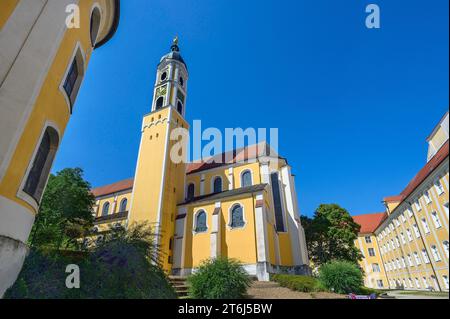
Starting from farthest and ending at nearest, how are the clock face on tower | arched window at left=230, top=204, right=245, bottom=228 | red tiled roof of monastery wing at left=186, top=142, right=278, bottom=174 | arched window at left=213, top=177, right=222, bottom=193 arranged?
1. the clock face on tower
2. red tiled roof of monastery wing at left=186, top=142, right=278, bottom=174
3. arched window at left=213, top=177, right=222, bottom=193
4. arched window at left=230, top=204, right=245, bottom=228

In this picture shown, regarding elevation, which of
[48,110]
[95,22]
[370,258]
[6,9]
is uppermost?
[95,22]

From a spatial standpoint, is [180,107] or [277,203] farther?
[180,107]

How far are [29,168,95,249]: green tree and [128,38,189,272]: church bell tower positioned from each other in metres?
5.06

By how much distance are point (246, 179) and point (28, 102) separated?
72.8 feet

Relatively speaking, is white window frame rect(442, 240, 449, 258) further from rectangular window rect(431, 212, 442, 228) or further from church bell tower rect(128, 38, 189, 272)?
church bell tower rect(128, 38, 189, 272)

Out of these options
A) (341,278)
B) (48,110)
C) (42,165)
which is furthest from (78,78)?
(341,278)

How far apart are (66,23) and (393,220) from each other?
11353mm

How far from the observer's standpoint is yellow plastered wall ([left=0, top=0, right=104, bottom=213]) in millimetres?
6355

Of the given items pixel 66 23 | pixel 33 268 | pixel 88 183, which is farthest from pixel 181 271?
pixel 66 23

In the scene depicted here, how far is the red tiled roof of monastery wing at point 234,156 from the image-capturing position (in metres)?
28.9

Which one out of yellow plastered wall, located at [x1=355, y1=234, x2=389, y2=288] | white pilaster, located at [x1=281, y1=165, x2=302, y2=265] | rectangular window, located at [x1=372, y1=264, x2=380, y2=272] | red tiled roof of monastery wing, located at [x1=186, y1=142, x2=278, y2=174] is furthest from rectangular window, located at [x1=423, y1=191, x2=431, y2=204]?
rectangular window, located at [x1=372, y1=264, x2=380, y2=272]

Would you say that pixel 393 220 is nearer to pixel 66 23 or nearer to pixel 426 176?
pixel 426 176

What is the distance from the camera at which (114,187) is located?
3769cm

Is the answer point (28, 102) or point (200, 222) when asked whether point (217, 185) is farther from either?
point (28, 102)
